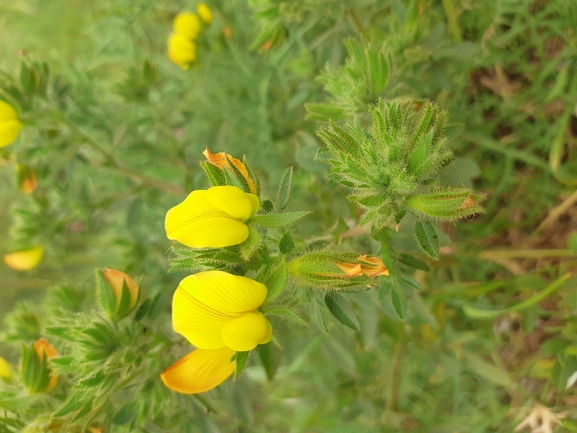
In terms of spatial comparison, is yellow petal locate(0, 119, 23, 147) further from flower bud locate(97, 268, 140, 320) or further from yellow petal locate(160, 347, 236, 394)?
yellow petal locate(160, 347, 236, 394)

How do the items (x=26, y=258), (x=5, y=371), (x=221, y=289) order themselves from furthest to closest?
(x=26, y=258), (x=5, y=371), (x=221, y=289)

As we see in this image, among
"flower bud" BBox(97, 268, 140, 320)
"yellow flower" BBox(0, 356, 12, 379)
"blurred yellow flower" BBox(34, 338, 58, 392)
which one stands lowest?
"yellow flower" BBox(0, 356, 12, 379)

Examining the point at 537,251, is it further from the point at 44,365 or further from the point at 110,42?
the point at 110,42

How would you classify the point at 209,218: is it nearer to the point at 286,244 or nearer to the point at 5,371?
the point at 286,244

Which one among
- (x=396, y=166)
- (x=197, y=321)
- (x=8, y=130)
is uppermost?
(x=396, y=166)

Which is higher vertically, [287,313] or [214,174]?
[214,174]

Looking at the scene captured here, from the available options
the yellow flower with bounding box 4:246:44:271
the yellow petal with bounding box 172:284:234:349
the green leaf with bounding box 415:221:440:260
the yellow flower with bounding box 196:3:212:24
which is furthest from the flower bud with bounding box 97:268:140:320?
the yellow flower with bounding box 196:3:212:24

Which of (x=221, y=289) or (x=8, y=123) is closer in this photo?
(x=221, y=289)

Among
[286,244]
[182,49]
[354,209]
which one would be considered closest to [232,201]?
[286,244]
